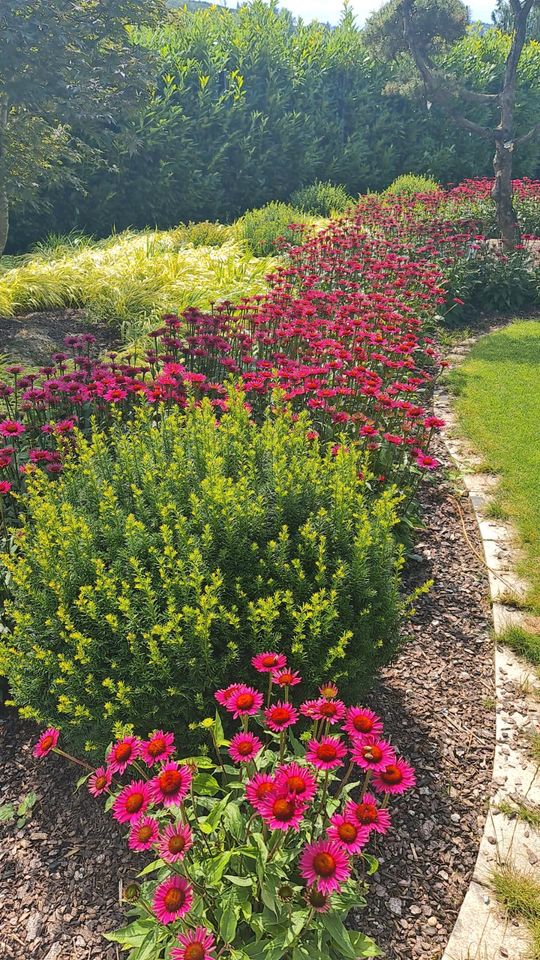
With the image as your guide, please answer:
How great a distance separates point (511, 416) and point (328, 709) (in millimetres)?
4491

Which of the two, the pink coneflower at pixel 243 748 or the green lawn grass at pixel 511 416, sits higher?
the pink coneflower at pixel 243 748

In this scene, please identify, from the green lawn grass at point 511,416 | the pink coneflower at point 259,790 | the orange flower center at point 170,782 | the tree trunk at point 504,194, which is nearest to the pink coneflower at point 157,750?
the orange flower center at point 170,782

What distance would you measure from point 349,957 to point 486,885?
65 cm

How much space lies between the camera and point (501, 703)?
274 cm

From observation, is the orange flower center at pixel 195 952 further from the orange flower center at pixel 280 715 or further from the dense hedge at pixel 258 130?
the dense hedge at pixel 258 130

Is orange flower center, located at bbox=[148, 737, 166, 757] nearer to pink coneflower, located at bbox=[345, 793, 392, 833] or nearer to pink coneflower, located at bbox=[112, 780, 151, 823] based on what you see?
pink coneflower, located at bbox=[112, 780, 151, 823]

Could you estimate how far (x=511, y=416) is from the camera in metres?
5.45

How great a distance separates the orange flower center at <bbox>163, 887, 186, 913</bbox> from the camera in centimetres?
131

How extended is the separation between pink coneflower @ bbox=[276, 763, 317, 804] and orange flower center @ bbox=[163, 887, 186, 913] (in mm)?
303

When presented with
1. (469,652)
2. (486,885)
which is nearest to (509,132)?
(469,652)

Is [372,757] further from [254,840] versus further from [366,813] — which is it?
[254,840]

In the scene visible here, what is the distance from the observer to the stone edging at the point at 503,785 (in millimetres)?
1882

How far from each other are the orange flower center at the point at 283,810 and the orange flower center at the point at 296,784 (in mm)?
40

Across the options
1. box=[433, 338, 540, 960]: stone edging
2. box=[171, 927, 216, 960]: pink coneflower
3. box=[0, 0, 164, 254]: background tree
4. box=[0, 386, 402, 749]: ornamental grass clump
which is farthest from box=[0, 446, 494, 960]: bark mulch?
box=[0, 0, 164, 254]: background tree
